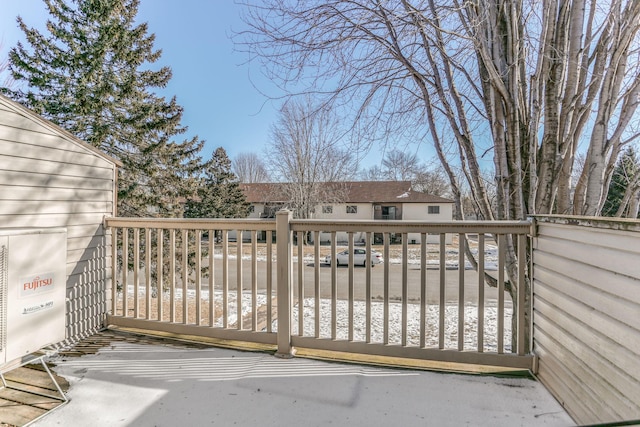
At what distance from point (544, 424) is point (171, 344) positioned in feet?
8.30

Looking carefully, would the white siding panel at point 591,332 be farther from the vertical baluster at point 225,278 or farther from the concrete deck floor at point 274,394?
the vertical baluster at point 225,278

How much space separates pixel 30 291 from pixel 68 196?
3.35 feet

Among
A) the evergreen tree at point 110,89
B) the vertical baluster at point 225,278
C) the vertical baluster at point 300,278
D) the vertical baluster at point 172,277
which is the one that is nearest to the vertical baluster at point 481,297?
A: the vertical baluster at point 300,278

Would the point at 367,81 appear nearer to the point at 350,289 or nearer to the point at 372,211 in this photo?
the point at 350,289

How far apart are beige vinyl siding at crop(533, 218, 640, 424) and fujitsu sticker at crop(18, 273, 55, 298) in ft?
9.69

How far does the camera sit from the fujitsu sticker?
1833mm

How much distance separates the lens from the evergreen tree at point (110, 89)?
888 centimetres

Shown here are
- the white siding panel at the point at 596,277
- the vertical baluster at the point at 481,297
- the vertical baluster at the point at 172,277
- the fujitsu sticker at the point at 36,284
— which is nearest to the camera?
the white siding panel at the point at 596,277

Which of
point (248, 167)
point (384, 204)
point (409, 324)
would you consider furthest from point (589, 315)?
point (248, 167)

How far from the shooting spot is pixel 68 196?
262cm

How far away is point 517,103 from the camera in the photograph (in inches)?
133

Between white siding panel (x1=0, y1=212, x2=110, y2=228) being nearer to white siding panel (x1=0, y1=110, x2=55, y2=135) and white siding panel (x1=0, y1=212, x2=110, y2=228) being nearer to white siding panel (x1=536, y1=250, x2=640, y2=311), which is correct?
white siding panel (x1=0, y1=110, x2=55, y2=135)

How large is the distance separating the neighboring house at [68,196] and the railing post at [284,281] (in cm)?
151

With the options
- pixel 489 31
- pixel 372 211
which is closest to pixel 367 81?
pixel 489 31
